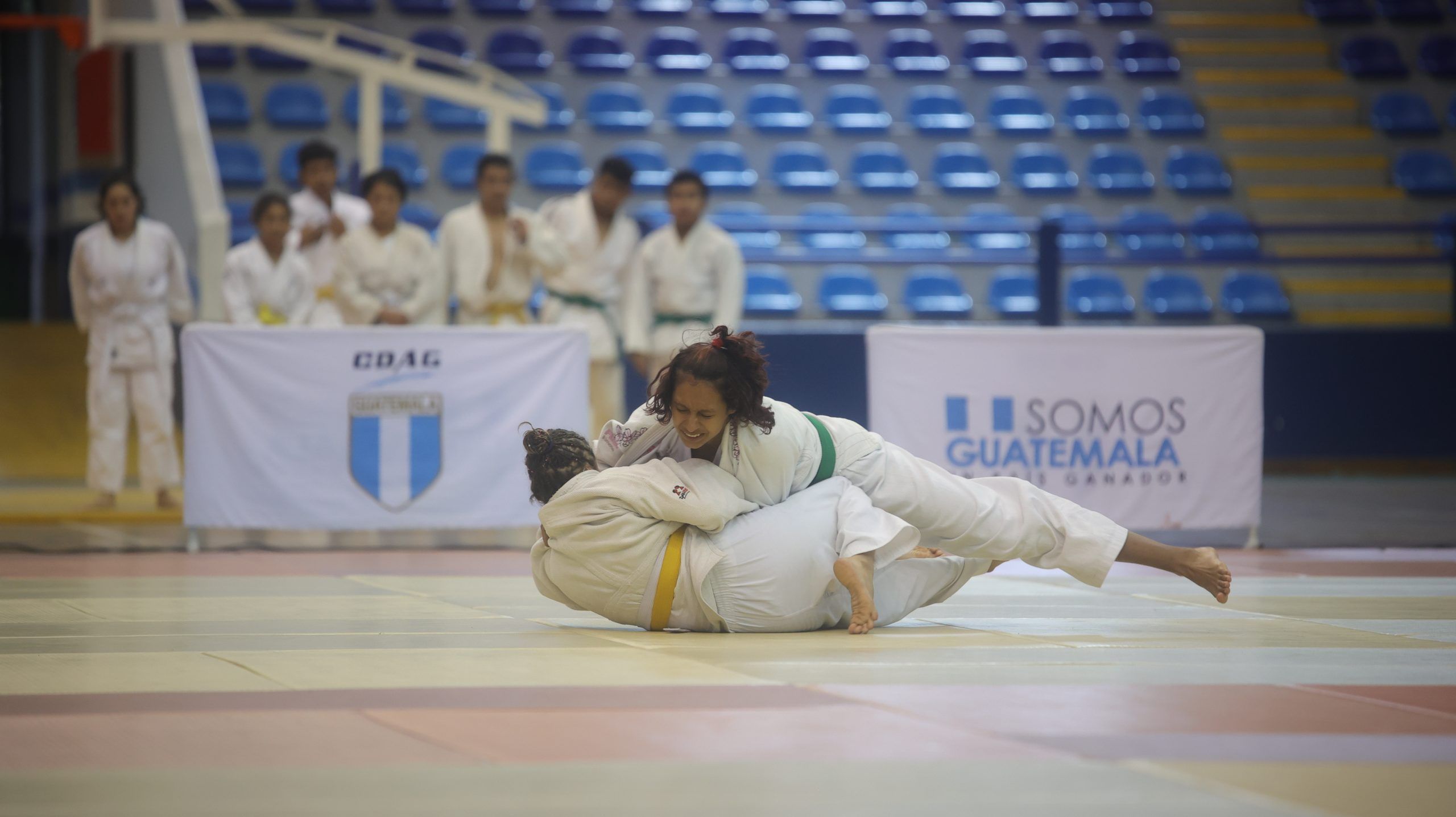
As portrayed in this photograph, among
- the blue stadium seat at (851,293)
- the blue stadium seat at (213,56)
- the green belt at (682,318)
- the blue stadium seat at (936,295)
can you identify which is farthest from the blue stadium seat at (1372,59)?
the blue stadium seat at (213,56)

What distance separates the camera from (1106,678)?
10.1 ft

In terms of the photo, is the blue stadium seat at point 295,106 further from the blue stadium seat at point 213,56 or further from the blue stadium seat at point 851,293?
the blue stadium seat at point 851,293

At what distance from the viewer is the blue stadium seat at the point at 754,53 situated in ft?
43.9

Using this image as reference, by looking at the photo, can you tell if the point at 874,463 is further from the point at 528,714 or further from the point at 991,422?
the point at 991,422

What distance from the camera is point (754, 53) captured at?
13492mm

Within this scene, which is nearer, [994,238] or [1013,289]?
[1013,289]

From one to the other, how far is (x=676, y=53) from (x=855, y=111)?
5.09 ft

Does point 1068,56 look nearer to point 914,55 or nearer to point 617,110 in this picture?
point 914,55

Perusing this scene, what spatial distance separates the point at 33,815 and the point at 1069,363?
16.9 ft

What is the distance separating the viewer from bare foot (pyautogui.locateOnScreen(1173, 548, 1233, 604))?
13.1 feet

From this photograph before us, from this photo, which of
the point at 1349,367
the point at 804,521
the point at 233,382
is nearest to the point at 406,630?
the point at 804,521

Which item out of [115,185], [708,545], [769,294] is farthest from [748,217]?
[708,545]

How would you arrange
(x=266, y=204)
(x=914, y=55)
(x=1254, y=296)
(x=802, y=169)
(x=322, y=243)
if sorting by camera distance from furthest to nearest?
(x=914, y=55) < (x=802, y=169) < (x=1254, y=296) < (x=322, y=243) < (x=266, y=204)

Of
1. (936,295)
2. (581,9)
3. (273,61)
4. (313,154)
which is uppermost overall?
(581,9)
